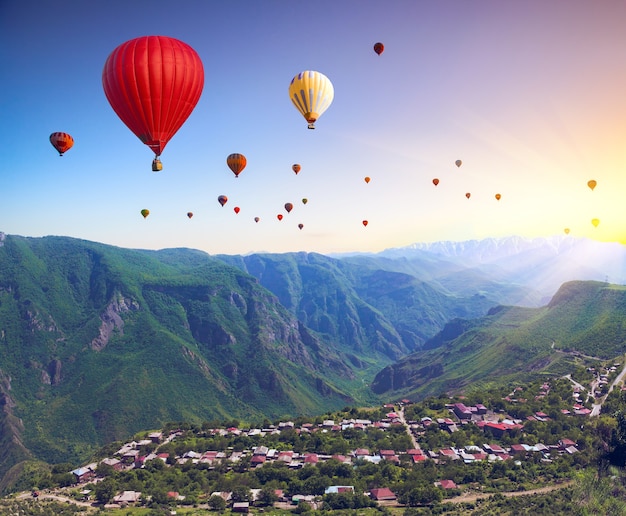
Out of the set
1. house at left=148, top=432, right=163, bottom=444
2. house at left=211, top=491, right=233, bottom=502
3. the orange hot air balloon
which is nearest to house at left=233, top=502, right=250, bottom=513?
house at left=211, top=491, right=233, bottom=502

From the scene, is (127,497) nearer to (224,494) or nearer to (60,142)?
(224,494)

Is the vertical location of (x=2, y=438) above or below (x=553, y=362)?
below

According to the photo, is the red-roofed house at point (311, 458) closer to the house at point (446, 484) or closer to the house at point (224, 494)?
the house at point (224, 494)

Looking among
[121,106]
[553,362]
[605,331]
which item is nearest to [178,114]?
[121,106]

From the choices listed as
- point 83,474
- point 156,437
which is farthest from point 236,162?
point 156,437

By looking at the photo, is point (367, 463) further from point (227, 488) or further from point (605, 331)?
point (605, 331)

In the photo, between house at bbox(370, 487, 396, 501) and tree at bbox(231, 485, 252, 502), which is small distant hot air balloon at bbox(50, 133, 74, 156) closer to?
tree at bbox(231, 485, 252, 502)
